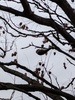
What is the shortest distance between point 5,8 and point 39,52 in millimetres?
1006

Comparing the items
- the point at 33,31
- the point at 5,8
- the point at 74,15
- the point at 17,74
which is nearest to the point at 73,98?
the point at 17,74

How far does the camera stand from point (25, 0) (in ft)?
13.7

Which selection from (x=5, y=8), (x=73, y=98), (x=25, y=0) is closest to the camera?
(x=73, y=98)

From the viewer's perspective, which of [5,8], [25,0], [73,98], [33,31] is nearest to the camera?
[73,98]

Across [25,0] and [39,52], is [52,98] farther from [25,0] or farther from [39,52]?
[25,0]

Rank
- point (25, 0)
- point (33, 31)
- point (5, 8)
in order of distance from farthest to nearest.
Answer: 1. point (33, 31)
2. point (5, 8)
3. point (25, 0)

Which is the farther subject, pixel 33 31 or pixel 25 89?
pixel 33 31

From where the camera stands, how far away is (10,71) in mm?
4316

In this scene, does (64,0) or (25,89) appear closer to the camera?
(25,89)

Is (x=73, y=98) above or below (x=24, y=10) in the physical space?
below

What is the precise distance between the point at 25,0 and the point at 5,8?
483 millimetres

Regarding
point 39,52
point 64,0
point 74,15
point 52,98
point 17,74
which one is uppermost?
point 64,0

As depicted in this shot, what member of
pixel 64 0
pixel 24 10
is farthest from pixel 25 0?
pixel 64 0

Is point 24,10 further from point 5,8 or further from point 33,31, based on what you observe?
point 33,31
